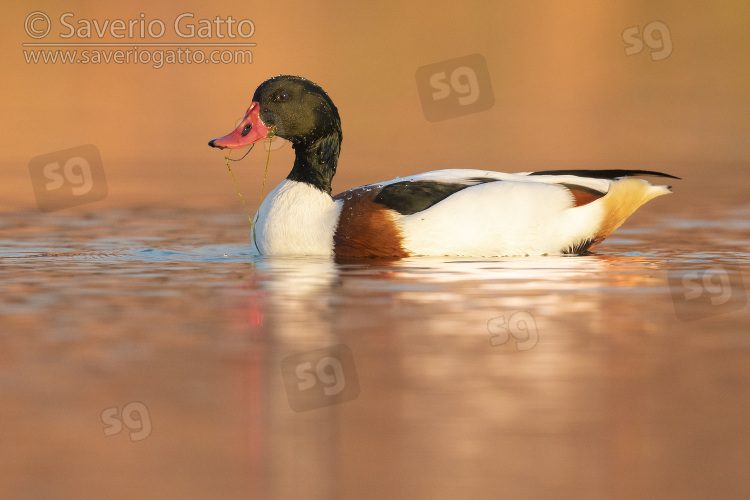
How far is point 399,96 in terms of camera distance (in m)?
30.2

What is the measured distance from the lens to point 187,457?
4.10 m

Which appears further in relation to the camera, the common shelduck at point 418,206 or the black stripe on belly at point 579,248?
the black stripe on belly at point 579,248

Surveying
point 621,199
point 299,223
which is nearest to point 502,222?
point 621,199

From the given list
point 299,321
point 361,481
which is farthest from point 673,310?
point 361,481

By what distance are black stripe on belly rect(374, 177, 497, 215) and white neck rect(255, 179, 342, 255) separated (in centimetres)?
40

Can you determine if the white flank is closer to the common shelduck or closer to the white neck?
the common shelduck

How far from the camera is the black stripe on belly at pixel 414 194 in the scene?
890 cm

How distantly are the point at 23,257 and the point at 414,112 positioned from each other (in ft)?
66.0

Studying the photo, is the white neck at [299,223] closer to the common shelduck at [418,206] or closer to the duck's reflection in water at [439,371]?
the common shelduck at [418,206]

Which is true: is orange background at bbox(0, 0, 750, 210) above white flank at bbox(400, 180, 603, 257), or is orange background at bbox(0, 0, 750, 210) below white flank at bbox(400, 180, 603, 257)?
above

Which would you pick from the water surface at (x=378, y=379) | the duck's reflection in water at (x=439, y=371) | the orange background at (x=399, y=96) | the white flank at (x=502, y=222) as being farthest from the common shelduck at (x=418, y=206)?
the orange background at (x=399, y=96)

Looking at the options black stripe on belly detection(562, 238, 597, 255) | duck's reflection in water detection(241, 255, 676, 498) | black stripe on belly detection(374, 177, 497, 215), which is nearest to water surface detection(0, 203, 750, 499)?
duck's reflection in water detection(241, 255, 676, 498)

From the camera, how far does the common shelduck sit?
8.89 metres

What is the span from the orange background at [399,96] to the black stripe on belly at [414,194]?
4504mm
